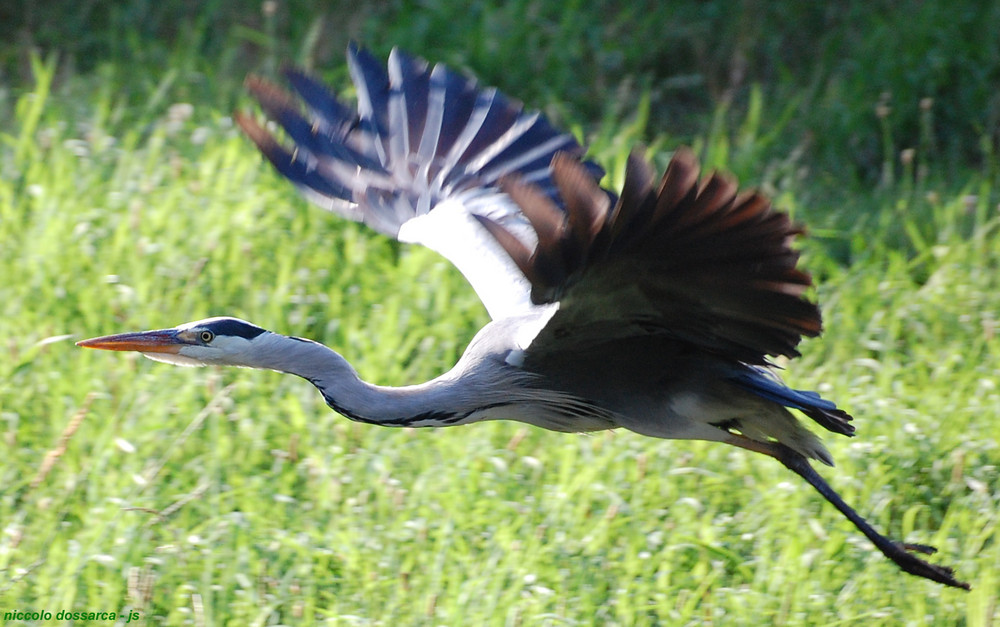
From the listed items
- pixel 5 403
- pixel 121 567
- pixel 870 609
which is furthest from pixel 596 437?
pixel 5 403

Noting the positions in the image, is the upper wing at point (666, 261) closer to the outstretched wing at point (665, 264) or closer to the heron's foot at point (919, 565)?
the outstretched wing at point (665, 264)

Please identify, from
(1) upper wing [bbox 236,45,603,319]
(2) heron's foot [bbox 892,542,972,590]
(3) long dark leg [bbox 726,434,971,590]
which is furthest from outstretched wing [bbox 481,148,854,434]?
(1) upper wing [bbox 236,45,603,319]

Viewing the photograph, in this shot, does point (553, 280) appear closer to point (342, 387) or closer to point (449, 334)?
point (342, 387)

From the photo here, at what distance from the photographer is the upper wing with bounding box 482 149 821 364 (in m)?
2.67

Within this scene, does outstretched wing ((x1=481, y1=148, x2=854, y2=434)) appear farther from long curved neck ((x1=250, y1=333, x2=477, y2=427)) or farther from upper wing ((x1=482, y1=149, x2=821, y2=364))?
long curved neck ((x1=250, y1=333, x2=477, y2=427))

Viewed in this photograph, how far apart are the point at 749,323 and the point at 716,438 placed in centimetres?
69

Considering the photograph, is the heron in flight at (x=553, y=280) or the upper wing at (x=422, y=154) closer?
the heron in flight at (x=553, y=280)

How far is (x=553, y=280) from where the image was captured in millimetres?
2879

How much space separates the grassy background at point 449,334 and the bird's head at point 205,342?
0.54 m

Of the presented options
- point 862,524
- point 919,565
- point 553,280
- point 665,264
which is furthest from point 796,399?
point 553,280

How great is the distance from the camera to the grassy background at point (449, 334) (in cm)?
364

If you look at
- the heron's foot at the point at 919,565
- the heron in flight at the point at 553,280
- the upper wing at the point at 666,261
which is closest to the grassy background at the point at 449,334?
the heron's foot at the point at 919,565

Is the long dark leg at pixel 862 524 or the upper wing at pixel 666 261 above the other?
the upper wing at pixel 666 261

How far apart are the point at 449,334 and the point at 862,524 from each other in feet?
5.55
